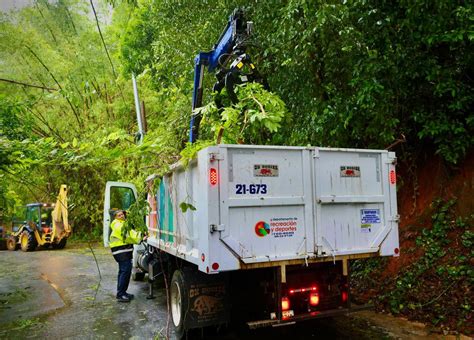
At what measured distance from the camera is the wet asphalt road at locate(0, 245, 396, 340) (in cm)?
563

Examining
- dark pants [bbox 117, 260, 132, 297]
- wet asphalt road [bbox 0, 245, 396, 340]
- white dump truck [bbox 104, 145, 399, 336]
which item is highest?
white dump truck [bbox 104, 145, 399, 336]

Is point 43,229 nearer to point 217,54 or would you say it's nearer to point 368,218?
point 217,54

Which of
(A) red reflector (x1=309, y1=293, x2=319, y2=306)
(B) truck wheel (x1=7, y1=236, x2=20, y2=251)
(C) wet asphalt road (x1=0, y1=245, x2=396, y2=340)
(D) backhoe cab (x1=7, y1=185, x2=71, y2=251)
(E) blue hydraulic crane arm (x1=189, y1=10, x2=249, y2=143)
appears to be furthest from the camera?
(B) truck wheel (x1=7, y1=236, x2=20, y2=251)

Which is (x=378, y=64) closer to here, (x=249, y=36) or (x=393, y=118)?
(x=393, y=118)

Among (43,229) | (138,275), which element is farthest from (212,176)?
(43,229)

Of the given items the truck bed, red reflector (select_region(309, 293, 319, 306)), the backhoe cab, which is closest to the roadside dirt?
red reflector (select_region(309, 293, 319, 306))

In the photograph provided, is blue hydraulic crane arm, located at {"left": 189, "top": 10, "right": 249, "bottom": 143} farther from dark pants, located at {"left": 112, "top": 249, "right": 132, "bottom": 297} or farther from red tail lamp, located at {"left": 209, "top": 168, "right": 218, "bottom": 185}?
dark pants, located at {"left": 112, "top": 249, "right": 132, "bottom": 297}

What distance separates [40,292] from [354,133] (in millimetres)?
7583

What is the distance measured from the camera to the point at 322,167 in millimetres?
4738

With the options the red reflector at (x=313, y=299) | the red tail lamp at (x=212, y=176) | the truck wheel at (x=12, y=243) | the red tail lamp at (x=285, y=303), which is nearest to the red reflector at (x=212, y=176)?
the red tail lamp at (x=212, y=176)

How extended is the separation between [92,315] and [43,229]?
1383 cm

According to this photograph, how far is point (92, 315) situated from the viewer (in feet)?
22.8

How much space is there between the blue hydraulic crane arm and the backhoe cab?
42.7 ft

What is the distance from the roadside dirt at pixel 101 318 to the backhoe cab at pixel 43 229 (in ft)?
23.3
